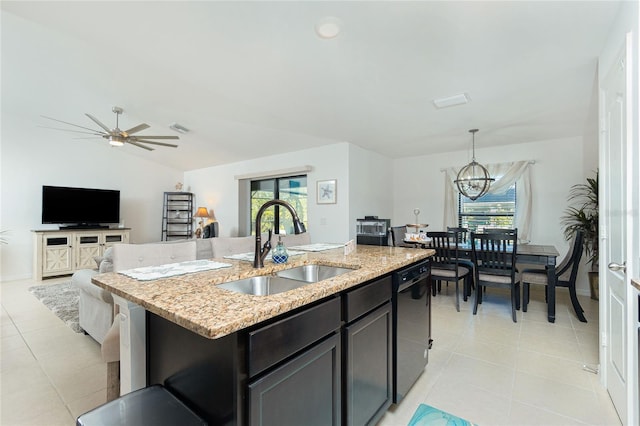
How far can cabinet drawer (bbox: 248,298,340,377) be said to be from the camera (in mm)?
901

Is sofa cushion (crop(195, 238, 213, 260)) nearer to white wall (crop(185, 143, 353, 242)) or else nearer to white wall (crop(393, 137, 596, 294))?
white wall (crop(185, 143, 353, 242))

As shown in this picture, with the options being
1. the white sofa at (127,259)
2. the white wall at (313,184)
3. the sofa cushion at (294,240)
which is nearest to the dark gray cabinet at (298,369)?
the white sofa at (127,259)

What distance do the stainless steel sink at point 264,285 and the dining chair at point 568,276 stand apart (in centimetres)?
320

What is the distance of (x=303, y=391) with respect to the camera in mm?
1073

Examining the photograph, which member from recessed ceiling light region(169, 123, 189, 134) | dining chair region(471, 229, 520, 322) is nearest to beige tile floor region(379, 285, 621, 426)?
dining chair region(471, 229, 520, 322)

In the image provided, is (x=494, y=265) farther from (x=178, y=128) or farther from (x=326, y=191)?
(x=178, y=128)

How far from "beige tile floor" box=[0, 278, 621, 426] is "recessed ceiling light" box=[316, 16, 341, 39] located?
2728mm

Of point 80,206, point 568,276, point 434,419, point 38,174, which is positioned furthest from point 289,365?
point 38,174

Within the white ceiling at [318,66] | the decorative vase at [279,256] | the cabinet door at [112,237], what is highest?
the white ceiling at [318,66]

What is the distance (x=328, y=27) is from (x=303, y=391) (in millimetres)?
2413

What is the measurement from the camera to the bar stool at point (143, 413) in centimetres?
94

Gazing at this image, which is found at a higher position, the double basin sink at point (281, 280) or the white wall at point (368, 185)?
the white wall at point (368, 185)

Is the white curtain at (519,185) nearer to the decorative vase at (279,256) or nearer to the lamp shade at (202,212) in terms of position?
the decorative vase at (279,256)

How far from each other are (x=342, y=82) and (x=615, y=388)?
10.5 feet
